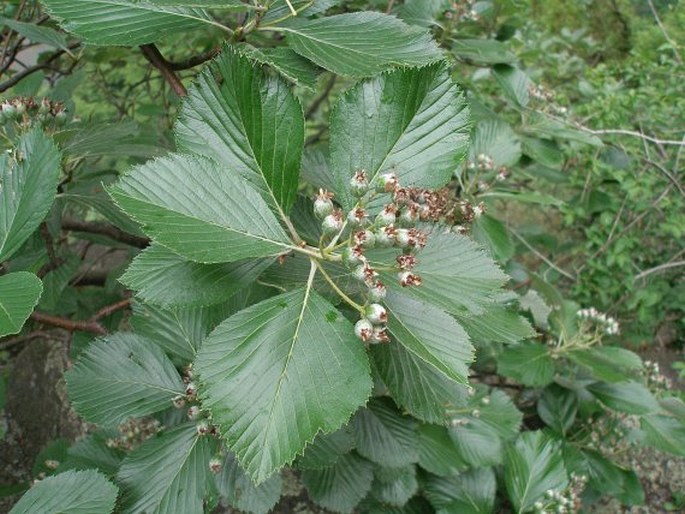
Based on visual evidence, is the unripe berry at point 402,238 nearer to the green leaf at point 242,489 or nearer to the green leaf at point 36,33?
the green leaf at point 242,489

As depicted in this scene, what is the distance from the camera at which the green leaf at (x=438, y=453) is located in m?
1.72

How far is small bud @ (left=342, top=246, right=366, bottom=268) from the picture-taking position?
788 millimetres

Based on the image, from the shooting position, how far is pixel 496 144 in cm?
170

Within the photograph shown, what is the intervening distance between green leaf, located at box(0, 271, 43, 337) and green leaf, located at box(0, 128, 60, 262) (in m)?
0.12

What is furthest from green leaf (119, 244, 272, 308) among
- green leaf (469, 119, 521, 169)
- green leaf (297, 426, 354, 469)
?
green leaf (469, 119, 521, 169)

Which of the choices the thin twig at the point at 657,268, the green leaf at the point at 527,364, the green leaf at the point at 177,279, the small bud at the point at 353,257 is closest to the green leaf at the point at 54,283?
the green leaf at the point at 177,279

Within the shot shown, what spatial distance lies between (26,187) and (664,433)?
6.71 ft

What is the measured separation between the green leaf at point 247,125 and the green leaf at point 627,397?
1492 mm

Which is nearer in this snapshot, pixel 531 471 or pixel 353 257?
pixel 353 257

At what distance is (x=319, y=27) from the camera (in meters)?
1.00

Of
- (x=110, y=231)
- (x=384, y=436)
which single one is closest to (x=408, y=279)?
(x=384, y=436)

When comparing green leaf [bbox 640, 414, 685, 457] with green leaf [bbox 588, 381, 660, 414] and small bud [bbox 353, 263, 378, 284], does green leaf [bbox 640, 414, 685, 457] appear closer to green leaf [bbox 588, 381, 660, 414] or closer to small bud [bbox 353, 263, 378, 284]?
green leaf [bbox 588, 381, 660, 414]

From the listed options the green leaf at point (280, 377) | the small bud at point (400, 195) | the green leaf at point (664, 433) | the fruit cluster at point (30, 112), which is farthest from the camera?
the green leaf at point (664, 433)

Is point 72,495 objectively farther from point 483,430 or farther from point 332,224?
point 483,430
